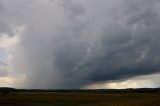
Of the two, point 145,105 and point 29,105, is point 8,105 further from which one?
point 145,105

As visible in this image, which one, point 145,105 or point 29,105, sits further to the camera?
point 29,105

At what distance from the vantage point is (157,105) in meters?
57.0

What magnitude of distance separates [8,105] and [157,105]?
5007 centimetres

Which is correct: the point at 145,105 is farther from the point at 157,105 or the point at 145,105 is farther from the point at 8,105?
the point at 8,105

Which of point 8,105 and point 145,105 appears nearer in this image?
point 145,105

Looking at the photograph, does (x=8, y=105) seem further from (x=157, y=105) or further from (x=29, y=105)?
(x=157, y=105)

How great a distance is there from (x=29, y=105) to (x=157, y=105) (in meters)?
45.7

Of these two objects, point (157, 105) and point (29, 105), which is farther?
point (29, 105)

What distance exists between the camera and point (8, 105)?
93688 mm

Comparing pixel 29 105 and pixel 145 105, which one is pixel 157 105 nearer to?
pixel 145 105

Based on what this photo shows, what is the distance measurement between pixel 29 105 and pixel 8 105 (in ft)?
19.9

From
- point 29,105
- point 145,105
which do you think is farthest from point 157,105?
point 29,105

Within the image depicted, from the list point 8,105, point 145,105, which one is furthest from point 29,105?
point 145,105

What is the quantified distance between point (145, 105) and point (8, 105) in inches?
1866
